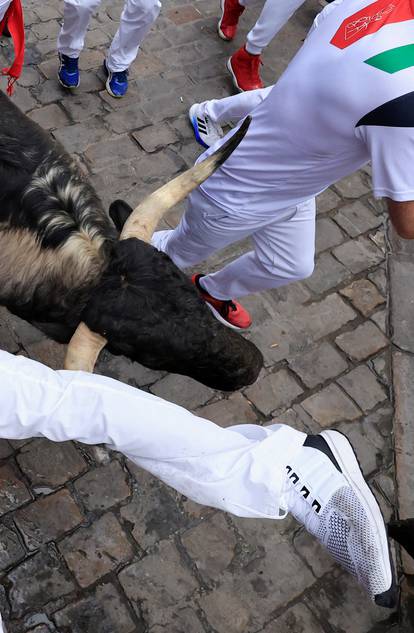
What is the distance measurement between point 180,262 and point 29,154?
130 cm

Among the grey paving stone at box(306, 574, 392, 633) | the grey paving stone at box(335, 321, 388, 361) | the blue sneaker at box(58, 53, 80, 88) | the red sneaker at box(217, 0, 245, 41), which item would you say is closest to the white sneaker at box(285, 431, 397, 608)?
the grey paving stone at box(306, 574, 392, 633)

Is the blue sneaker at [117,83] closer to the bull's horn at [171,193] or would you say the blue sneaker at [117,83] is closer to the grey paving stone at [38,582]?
the bull's horn at [171,193]

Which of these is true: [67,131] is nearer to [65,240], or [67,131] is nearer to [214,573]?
[65,240]

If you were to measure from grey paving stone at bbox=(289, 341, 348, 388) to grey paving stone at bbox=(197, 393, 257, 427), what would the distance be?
524 millimetres

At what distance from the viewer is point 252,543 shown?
155 inches

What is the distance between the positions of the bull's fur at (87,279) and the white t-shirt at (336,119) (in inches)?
29.1

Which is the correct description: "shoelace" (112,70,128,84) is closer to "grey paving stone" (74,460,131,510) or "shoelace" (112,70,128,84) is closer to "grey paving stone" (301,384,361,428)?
"grey paving stone" (301,384,361,428)

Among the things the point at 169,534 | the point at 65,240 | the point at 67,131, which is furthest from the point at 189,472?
the point at 67,131

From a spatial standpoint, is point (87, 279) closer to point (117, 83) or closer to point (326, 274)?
point (326, 274)

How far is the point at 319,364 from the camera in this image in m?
4.91

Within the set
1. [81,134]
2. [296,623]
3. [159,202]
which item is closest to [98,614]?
[296,623]

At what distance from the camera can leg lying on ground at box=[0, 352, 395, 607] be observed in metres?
2.97

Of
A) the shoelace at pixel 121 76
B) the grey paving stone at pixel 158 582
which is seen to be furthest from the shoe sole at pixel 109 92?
the grey paving stone at pixel 158 582

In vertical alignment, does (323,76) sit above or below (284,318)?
→ above
